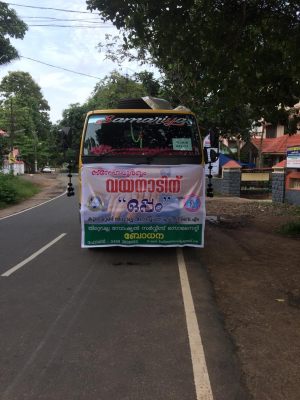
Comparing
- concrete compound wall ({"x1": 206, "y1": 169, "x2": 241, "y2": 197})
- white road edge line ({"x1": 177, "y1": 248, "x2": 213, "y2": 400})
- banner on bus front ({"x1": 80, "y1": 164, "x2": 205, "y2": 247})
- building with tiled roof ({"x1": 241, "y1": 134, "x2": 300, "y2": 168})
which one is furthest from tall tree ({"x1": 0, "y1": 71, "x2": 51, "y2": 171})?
white road edge line ({"x1": 177, "y1": 248, "x2": 213, "y2": 400})

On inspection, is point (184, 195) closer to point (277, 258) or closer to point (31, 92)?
point (277, 258)

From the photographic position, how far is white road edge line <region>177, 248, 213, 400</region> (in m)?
3.95

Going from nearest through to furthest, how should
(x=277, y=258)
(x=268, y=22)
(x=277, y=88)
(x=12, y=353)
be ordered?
(x=12, y=353) → (x=277, y=258) → (x=268, y=22) → (x=277, y=88)

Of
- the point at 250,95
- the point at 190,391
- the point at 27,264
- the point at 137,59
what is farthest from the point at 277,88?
the point at 137,59

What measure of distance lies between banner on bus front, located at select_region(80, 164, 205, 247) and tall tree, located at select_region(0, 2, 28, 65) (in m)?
20.2

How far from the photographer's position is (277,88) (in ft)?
35.7

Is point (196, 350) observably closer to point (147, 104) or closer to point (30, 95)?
point (147, 104)

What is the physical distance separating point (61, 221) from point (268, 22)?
29.7 ft

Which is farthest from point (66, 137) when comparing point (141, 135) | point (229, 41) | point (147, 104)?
point (229, 41)

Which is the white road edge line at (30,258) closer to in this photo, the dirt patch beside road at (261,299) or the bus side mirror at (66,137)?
the bus side mirror at (66,137)

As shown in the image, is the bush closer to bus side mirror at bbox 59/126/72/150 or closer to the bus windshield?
bus side mirror at bbox 59/126/72/150

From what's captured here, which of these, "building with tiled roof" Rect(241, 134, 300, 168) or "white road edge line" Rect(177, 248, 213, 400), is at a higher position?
"building with tiled roof" Rect(241, 134, 300, 168)

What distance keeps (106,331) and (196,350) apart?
1.04 metres

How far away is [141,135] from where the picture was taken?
31.0ft
